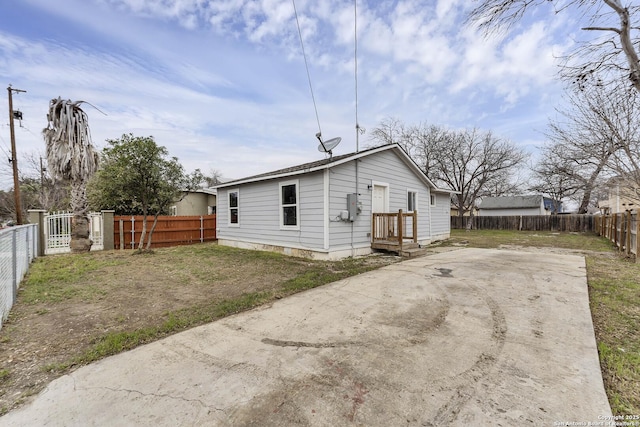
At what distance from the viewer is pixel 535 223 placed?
2188cm

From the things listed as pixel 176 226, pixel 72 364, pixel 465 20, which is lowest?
Result: pixel 72 364

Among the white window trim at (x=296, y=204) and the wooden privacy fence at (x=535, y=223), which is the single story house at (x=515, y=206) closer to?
the wooden privacy fence at (x=535, y=223)

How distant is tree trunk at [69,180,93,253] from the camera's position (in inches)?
392

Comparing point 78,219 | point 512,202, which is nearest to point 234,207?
point 78,219

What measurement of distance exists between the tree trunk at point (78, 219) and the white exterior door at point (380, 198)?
10.8m

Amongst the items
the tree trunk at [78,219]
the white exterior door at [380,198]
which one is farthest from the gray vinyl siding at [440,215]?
the tree trunk at [78,219]

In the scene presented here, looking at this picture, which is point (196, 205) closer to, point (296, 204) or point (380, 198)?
point (296, 204)

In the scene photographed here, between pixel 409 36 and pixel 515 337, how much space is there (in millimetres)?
8386

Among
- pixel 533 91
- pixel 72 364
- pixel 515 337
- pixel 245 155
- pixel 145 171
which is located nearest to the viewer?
pixel 72 364

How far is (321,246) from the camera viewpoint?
803cm

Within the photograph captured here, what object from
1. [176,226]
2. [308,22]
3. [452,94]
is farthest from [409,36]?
[176,226]

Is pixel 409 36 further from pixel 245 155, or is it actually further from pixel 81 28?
pixel 245 155

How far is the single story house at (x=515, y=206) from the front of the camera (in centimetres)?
3394

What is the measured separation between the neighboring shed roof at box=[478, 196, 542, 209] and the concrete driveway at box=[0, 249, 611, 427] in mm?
37302
